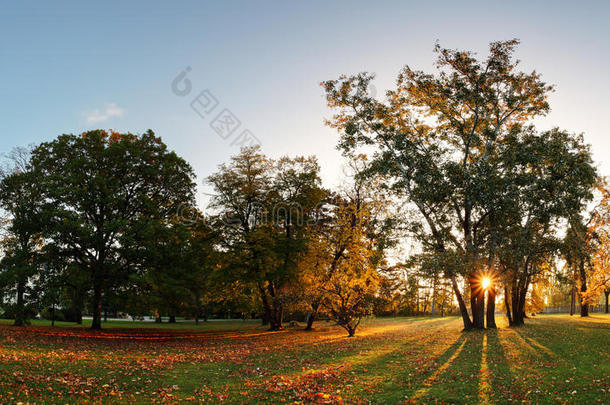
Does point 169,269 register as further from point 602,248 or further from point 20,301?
point 602,248

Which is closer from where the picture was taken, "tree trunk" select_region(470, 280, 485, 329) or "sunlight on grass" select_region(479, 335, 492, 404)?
"sunlight on grass" select_region(479, 335, 492, 404)

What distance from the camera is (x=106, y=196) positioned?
24000 mm

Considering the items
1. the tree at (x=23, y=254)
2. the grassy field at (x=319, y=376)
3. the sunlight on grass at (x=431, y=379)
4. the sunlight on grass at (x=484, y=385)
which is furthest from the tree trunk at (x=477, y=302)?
the tree at (x=23, y=254)

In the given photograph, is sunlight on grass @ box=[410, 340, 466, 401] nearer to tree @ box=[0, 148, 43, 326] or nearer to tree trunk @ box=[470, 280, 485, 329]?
tree trunk @ box=[470, 280, 485, 329]

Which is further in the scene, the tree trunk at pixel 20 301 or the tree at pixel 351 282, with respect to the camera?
the tree at pixel 351 282

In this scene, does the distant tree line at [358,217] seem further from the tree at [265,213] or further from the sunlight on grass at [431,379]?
the sunlight on grass at [431,379]

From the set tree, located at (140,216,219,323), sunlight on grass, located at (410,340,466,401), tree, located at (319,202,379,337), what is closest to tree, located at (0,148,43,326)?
tree, located at (140,216,219,323)

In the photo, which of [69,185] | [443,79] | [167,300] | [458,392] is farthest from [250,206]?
[458,392]

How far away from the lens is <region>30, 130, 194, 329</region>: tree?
75.1ft

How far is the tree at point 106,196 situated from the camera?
22.9 m

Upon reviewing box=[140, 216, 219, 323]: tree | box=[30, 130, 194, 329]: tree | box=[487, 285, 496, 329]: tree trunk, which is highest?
box=[30, 130, 194, 329]: tree

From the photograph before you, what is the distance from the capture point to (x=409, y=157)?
2292 centimetres

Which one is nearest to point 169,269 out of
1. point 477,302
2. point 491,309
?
point 477,302

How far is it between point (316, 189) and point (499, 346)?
64.0 ft
